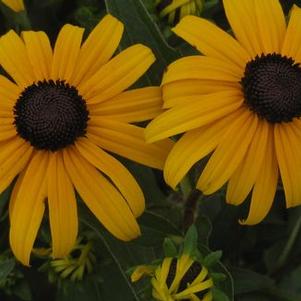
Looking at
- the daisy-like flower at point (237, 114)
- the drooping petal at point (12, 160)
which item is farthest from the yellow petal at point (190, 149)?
the drooping petal at point (12, 160)

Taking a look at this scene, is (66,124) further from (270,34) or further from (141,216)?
(270,34)

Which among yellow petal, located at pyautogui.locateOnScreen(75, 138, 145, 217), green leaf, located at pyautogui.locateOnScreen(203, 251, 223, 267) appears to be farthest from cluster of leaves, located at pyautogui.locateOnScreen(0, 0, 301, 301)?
yellow petal, located at pyautogui.locateOnScreen(75, 138, 145, 217)

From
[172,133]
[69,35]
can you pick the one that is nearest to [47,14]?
[69,35]

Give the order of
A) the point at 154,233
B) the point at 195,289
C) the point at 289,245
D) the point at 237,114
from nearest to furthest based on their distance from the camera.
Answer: the point at 195,289 → the point at 237,114 → the point at 154,233 → the point at 289,245

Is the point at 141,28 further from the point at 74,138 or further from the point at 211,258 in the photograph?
the point at 211,258

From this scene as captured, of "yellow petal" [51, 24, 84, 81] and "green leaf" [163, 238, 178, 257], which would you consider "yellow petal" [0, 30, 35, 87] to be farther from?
"green leaf" [163, 238, 178, 257]

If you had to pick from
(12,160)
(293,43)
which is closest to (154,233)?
(12,160)
